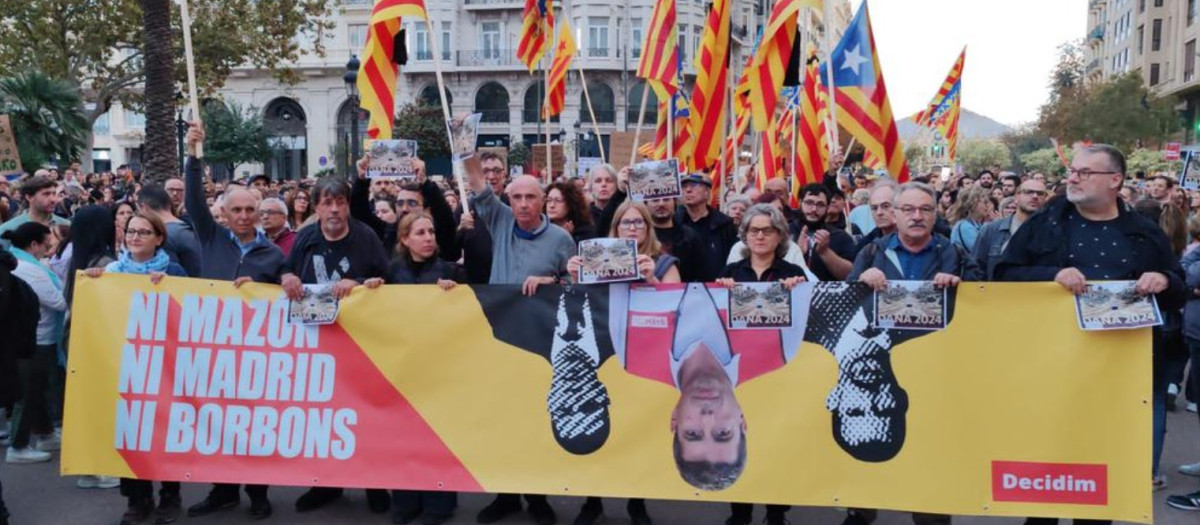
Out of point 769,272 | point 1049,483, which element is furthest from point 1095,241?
point 769,272

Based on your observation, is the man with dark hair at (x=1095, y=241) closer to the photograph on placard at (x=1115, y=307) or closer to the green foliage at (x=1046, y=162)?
the photograph on placard at (x=1115, y=307)

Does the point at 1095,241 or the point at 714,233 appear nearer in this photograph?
the point at 1095,241

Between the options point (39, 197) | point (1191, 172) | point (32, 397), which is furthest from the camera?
point (1191, 172)

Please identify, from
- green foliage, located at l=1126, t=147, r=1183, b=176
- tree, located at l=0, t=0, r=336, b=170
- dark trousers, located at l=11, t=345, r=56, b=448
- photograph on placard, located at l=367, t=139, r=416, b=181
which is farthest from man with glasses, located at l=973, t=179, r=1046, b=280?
green foliage, located at l=1126, t=147, r=1183, b=176

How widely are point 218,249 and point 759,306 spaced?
3.14 meters

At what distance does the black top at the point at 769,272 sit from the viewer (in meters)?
5.35

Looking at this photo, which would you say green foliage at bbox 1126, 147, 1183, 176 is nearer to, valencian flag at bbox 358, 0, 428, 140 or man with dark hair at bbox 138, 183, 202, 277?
valencian flag at bbox 358, 0, 428, 140

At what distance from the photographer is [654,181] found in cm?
641

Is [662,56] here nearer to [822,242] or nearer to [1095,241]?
[822,242]

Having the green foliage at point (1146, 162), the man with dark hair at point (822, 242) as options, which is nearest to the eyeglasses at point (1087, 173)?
the man with dark hair at point (822, 242)

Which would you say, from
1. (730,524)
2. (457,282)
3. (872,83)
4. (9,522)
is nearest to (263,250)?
(457,282)

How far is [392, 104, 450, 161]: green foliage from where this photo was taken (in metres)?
48.5

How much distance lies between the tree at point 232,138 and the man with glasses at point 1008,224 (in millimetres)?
45500

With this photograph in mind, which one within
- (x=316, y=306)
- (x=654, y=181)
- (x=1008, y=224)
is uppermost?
(x=654, y=181)
